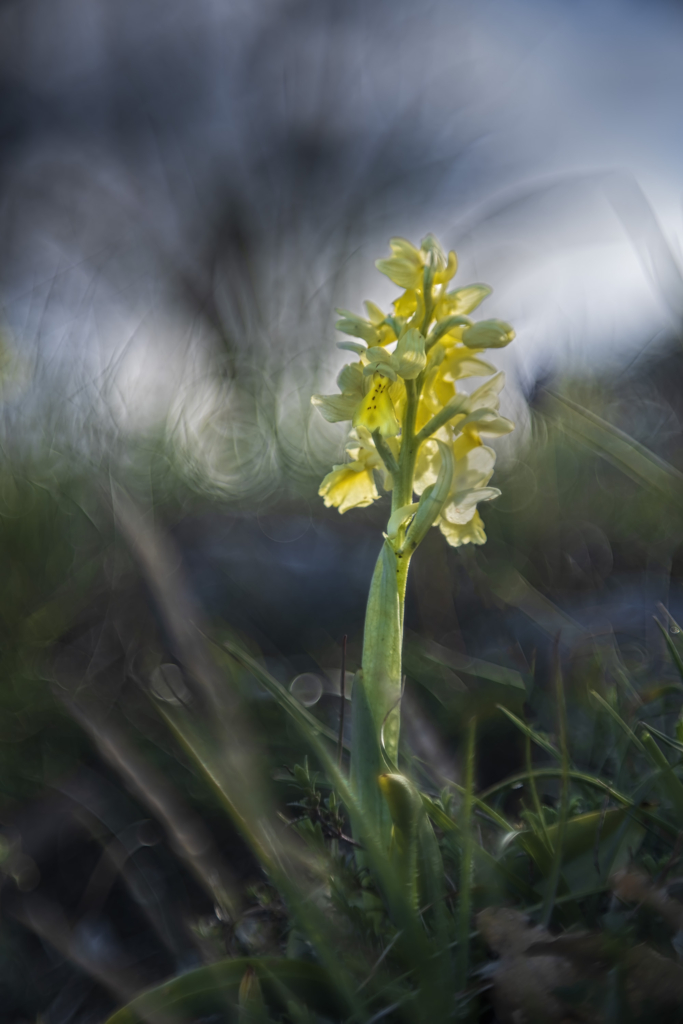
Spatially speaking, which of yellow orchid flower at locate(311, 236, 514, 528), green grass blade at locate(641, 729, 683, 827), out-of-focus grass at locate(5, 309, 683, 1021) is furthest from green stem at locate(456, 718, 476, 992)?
yellow orchid flower at locate(311, 236, 514, 528)

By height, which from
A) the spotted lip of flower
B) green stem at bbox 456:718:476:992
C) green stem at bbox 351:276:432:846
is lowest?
green stem at bbox 456:718:476:992

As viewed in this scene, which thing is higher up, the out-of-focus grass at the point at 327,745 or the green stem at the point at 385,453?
the green stem at the point at 385,453

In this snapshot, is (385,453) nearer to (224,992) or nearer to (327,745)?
(327,745)

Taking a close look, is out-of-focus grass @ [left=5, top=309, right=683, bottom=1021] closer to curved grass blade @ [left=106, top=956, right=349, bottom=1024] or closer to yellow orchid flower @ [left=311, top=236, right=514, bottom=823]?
curved grass blade @ [left=106, top=956, right=349, bottom=1024]

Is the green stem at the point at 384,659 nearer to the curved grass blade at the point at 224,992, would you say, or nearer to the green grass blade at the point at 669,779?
the curved grass blade at the point at 224,992

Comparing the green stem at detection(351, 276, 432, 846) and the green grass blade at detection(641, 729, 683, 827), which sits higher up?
the green stem at detection(351, 276, 432, 846)

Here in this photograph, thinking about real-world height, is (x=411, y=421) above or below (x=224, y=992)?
above

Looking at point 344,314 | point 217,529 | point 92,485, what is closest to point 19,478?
point 92,485

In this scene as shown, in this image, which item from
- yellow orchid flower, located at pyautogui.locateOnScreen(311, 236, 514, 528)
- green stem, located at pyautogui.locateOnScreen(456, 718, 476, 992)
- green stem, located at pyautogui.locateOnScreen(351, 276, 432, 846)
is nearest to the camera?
green stem, located at pyautogui.locateOnScreen(456, 718, 476, 992)

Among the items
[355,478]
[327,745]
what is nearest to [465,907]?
[327,745]

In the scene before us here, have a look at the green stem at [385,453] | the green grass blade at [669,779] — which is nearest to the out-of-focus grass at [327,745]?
the green grass blade at [669,779]

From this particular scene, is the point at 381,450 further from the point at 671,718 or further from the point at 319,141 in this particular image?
the point at 319,141
